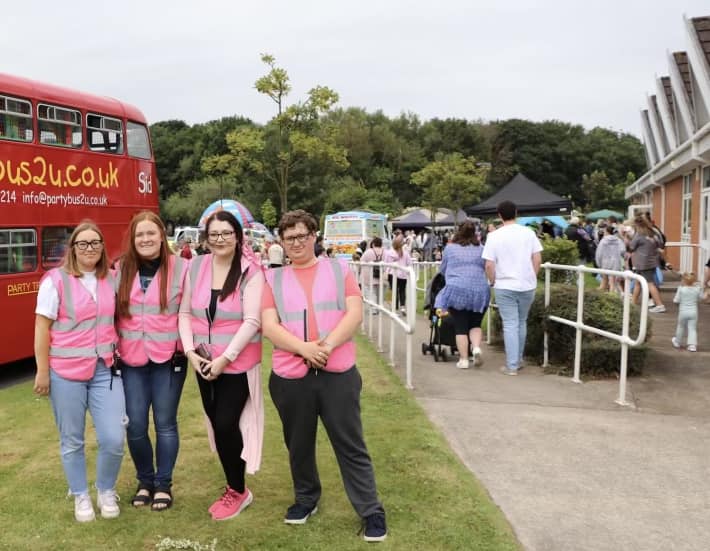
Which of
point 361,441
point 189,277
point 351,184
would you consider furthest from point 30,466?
point 351,184

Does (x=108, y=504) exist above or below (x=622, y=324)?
below

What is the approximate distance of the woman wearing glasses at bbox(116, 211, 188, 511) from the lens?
12.5 ft

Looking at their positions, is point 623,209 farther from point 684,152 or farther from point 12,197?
point 12,197

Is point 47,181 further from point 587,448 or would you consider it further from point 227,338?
point 587,448

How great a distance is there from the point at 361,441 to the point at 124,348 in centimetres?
141

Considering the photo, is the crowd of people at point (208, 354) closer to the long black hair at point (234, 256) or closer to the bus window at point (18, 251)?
the long black hair at point (234, 256)

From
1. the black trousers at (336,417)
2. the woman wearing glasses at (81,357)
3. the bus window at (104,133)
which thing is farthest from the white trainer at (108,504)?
the bus window at (104,133)

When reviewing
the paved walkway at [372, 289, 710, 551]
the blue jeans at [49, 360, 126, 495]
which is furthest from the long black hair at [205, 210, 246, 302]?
the paved walkway at [372, 289, 710, 551]

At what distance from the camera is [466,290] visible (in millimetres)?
7754

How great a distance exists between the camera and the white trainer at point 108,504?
3.89 m

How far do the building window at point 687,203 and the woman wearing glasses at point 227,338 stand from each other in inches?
675

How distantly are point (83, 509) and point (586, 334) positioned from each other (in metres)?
5.54

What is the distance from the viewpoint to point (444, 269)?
8.12m

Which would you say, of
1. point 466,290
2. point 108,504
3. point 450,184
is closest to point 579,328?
point 466,290
